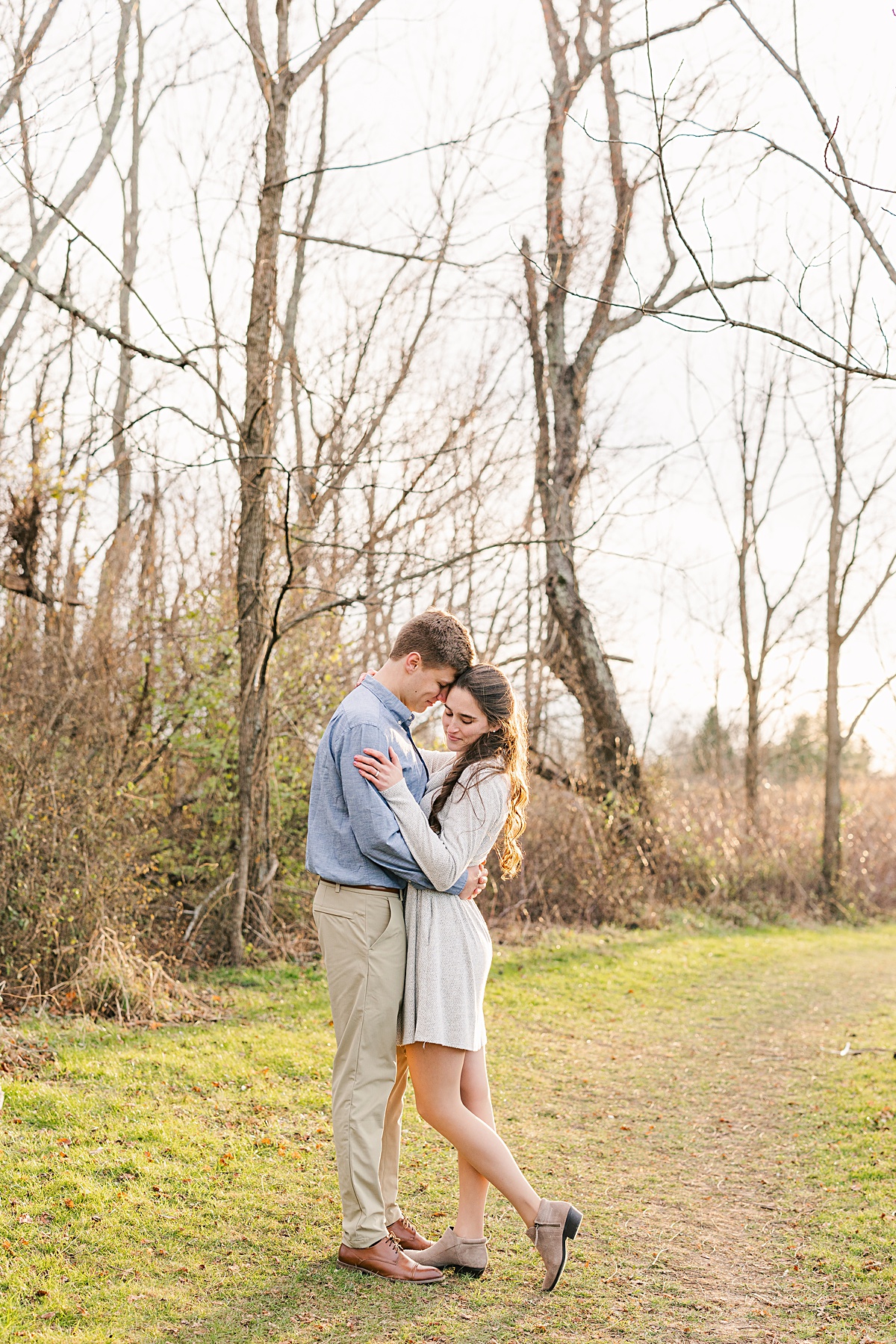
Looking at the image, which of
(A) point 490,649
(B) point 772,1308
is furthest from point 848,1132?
(A) point 490,649

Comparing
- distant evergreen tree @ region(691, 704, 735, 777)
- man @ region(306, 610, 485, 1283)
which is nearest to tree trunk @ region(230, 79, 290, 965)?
man @ region(306, 610, 485, 1283)

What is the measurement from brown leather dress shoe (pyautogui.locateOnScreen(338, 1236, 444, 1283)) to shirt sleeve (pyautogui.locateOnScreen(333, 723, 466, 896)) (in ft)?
3.68

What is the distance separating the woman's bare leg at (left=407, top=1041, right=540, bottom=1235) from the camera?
3459 mm

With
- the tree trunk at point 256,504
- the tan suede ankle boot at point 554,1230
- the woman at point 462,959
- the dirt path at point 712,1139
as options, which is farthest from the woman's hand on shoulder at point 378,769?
the tree trunk at point 256,504

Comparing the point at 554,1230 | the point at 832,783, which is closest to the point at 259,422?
the point at 554,1230

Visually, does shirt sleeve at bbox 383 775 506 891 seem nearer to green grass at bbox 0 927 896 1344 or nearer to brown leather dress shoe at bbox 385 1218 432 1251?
brown leather dress shoe at bbox 385 1218 432 1251

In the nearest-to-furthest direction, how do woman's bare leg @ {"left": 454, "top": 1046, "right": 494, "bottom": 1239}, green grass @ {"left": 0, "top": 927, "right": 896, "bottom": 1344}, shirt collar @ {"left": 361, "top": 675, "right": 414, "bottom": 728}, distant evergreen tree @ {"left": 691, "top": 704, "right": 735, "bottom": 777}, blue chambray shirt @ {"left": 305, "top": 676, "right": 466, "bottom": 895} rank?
green grass @ {"left": 0, "top": 927, "right": 896, "bottom": 1344}, blue chambray shirt @ {"left": 305, "top": 676, "right": 466, "bottom": 895}, woman's bare leg @ {"left": 454, "top": 1046, "right": 494, "bottom": 1239}, shirt collar @ {"left": 361, "top": 675, "right": 414, "bottom": 728}, distant evergreen tree @ {"left": 691, "top": 704, "right": 735, "bottom": 777}

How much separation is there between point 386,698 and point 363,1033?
3.44 feet

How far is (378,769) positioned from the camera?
11.3 feet

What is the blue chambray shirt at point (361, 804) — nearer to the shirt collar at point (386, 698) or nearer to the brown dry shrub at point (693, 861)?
the shirt collar at point (386, 698)

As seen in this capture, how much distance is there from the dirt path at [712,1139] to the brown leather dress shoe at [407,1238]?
621 millimetres

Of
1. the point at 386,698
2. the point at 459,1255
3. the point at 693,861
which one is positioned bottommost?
the point at 459,1255

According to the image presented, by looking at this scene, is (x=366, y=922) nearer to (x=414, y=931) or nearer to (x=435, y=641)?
(x=414, y=931)

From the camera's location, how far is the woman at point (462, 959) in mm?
3457
